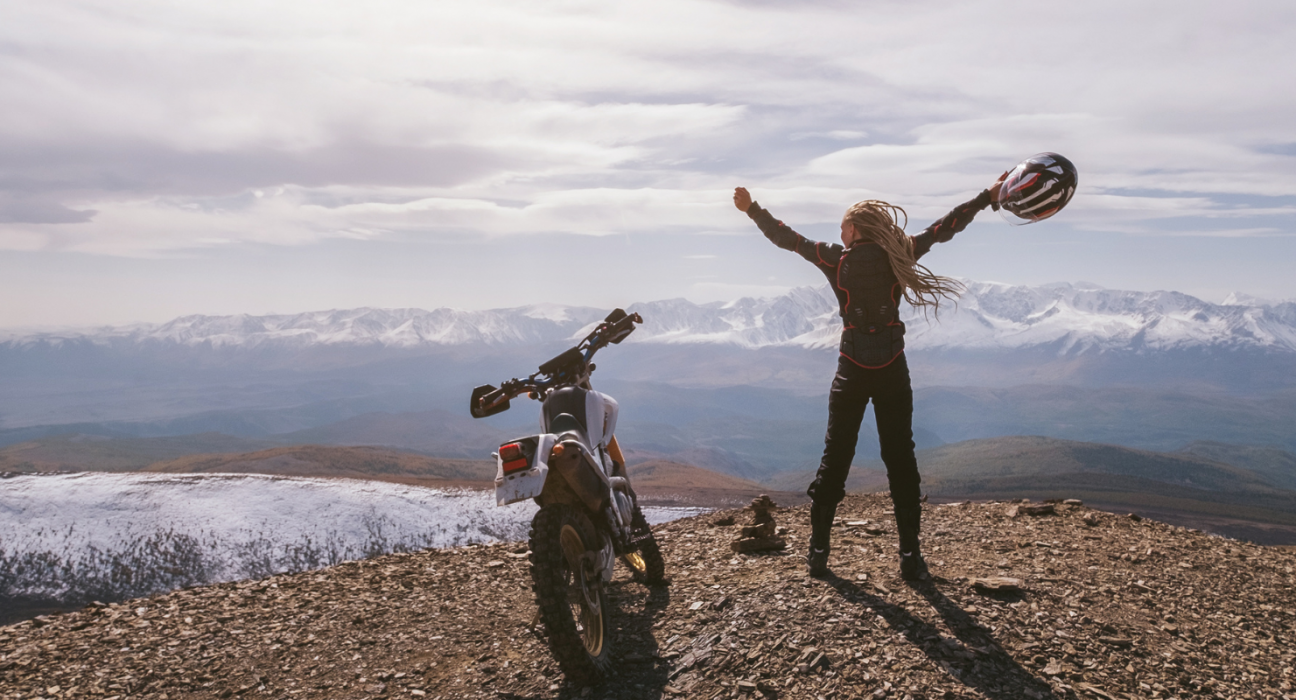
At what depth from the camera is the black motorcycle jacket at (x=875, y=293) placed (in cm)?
645

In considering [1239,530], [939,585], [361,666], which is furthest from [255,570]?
→ [1239,530]

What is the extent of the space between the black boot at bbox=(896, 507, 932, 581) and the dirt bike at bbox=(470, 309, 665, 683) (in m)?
2.50

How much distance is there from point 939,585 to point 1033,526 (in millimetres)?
4524

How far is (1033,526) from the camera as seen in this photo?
1009 centimetres

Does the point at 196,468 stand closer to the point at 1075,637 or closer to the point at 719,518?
the point at 719,518

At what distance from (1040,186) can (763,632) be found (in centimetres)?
441

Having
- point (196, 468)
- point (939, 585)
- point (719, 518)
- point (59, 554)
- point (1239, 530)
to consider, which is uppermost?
point (939, 585)

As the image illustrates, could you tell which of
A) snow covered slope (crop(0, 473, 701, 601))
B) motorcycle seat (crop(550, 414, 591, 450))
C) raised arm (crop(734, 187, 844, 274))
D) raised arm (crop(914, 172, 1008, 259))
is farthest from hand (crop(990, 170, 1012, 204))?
snow covered slope (crop(0, 473, 701, 601))

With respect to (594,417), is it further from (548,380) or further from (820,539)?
(820,539)

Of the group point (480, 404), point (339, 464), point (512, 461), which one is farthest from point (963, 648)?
point (339, 464)

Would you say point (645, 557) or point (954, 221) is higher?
point (954, 221)

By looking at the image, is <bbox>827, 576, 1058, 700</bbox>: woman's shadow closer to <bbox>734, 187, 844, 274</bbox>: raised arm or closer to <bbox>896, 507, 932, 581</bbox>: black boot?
<bbox>896, 507, 932, 581</bbox>: black boot

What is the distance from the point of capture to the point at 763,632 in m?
5.66

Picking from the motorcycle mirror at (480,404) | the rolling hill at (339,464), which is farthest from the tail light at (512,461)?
the rolling hill at (339,464)
